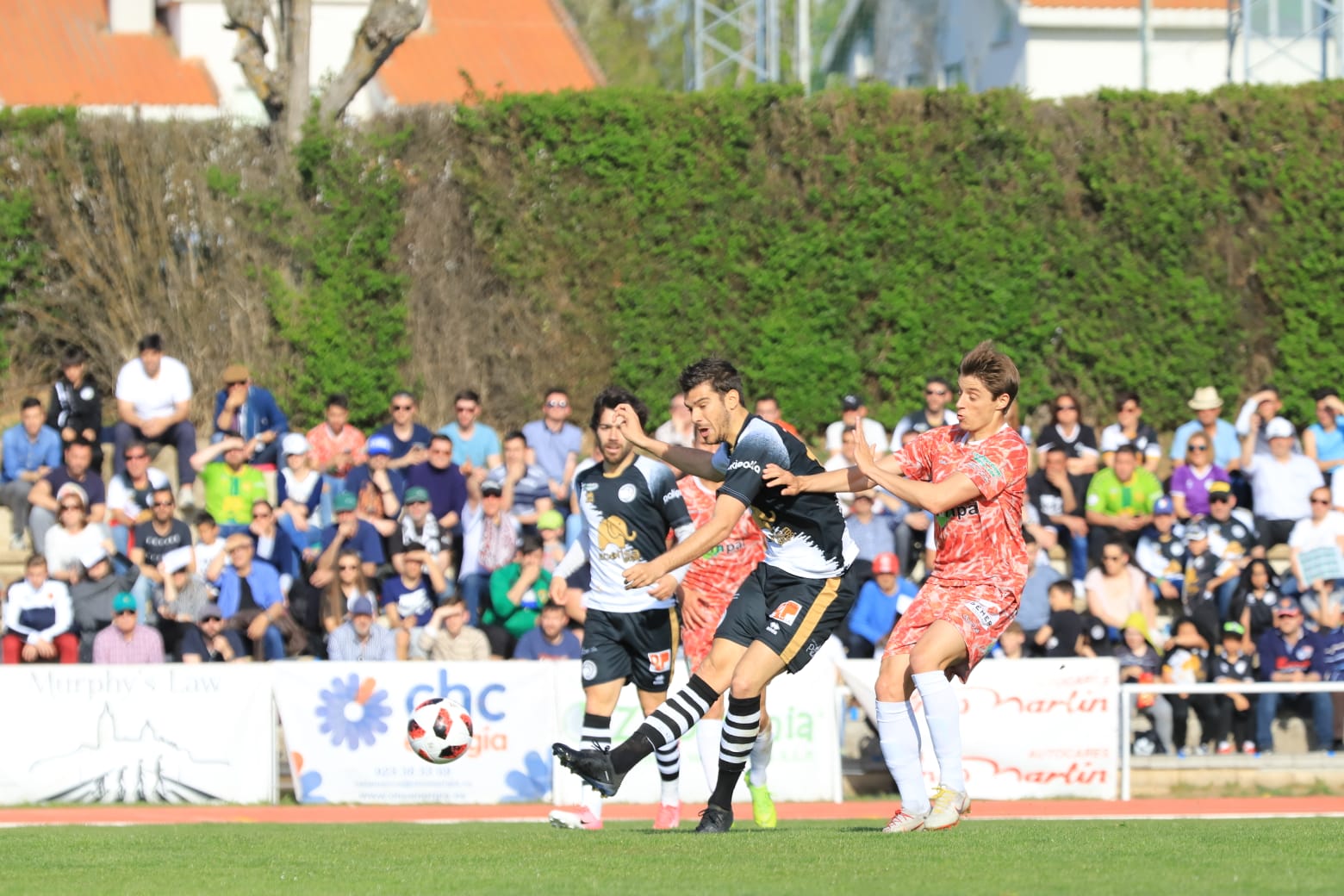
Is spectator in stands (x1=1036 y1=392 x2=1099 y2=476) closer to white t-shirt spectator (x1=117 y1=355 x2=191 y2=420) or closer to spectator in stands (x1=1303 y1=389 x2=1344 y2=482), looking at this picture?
spectator in stands (x1=1303 y1=389 x2=1344 y2=482)

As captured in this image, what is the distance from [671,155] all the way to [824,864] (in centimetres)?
1456

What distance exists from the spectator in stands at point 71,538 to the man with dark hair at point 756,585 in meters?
8.63

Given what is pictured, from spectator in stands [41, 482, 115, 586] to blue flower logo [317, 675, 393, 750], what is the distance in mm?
2850

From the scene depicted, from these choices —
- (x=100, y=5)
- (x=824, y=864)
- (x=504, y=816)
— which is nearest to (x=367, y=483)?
(x=504, y=816)

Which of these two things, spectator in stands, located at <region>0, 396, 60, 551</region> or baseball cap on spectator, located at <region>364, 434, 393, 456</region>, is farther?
spectator in stands, located at <region>0, 396, 60, 551</region>

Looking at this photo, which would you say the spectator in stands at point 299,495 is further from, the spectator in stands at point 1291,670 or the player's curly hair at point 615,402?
the spectator in stands at point 1291,670

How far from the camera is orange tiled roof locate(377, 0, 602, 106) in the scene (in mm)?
42250

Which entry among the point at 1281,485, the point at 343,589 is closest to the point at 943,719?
the point at 343,589

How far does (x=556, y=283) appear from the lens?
2086cm

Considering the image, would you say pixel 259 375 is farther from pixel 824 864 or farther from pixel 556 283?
pixel 824 864

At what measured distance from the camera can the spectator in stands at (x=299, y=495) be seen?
641 inches

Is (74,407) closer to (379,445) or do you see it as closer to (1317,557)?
(379,445)

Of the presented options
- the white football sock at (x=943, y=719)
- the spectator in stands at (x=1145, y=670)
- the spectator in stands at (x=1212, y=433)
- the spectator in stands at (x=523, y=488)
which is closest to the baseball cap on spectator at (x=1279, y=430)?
the spectator in stands at (x=1212, y=433)

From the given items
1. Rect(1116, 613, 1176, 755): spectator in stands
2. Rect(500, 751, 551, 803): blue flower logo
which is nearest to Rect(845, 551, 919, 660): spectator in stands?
Rect(1116, 613, 1176, 755): spectator in stands
